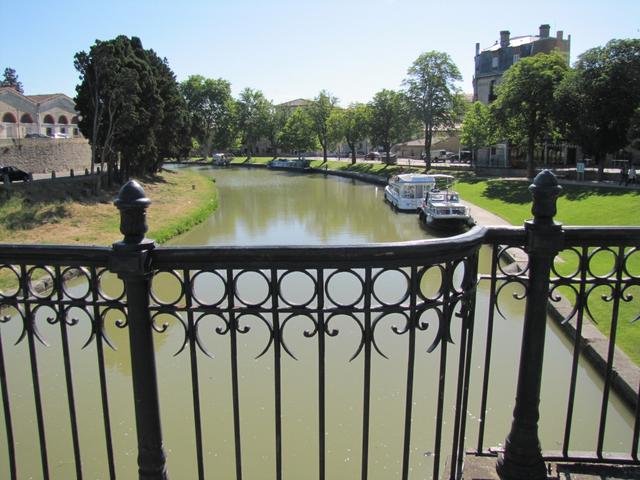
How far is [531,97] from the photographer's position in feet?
103

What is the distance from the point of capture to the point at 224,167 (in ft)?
238

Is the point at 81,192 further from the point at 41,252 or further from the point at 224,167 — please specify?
the point at 224,167

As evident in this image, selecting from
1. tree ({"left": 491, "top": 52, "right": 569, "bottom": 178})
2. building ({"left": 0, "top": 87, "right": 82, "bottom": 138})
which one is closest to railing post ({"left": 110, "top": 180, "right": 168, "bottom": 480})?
tree ({"left": 491, "top": 52, "right": 569, "bottom": 178})

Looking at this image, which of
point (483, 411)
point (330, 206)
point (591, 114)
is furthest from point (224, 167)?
point (483, 411)

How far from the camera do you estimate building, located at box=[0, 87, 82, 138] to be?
149 feet

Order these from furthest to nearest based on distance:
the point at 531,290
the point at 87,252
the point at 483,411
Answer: the point at 483,411, the point at 531,290, the point at 87,252

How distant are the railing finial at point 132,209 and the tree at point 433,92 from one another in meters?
44.8

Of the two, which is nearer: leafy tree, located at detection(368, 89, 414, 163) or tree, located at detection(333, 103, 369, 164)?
leafy tree, located at detection(368, 89, 414, 163)

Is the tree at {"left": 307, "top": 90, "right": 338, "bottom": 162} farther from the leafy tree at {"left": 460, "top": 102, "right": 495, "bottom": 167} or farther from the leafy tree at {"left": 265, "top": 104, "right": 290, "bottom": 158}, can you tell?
the leafy tree at {"left": 460, "top": 102, "right": 495, "bottom": 167}

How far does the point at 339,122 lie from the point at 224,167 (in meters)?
20.2

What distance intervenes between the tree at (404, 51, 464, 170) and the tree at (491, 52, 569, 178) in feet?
41.0

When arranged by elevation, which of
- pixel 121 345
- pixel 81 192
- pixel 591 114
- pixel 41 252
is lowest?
pixel 121 345

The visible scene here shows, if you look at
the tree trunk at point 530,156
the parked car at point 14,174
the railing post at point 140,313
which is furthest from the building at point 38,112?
the railing post at point 140,313

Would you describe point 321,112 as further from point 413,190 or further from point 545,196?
point 545,196
